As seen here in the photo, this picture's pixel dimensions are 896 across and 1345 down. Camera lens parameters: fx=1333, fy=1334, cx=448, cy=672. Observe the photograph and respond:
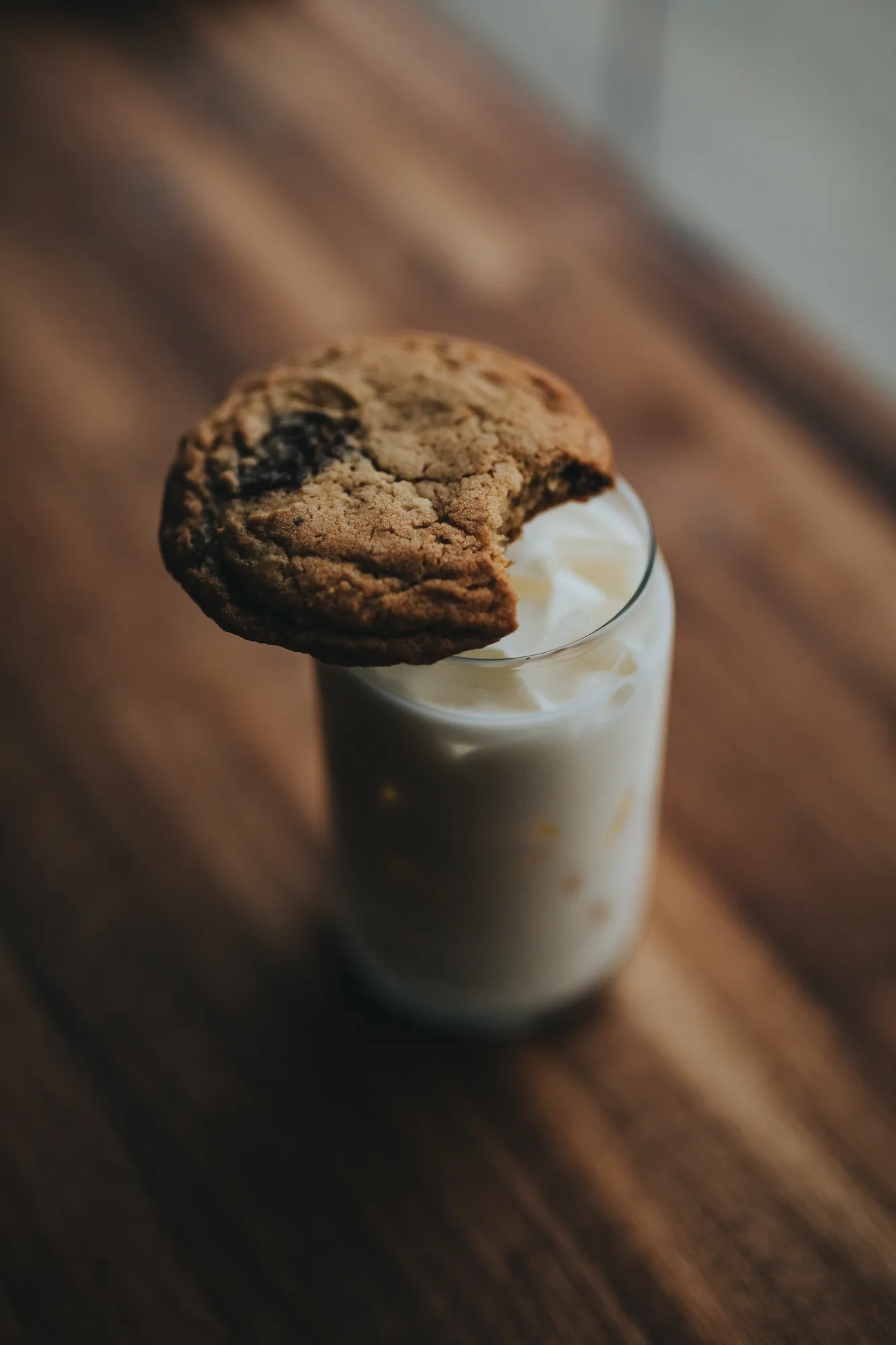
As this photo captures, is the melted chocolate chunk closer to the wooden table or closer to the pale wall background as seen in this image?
the wooden table

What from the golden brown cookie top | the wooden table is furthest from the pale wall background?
the golden brown cookie top

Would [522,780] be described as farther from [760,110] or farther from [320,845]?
[760,110]

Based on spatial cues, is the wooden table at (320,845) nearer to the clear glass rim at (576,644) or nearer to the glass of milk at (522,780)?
the glass of milk at (522,780)

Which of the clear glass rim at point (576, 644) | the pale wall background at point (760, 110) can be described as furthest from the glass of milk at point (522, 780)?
the pale wall background at point (760, 110)

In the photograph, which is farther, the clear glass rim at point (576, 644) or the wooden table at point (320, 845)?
the wooden table at point (320, 845)

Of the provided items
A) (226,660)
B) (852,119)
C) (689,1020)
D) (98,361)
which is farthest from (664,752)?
(852,119)

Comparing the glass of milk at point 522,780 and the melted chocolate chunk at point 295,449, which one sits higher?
the melted chocolate chunk at point 295,449
